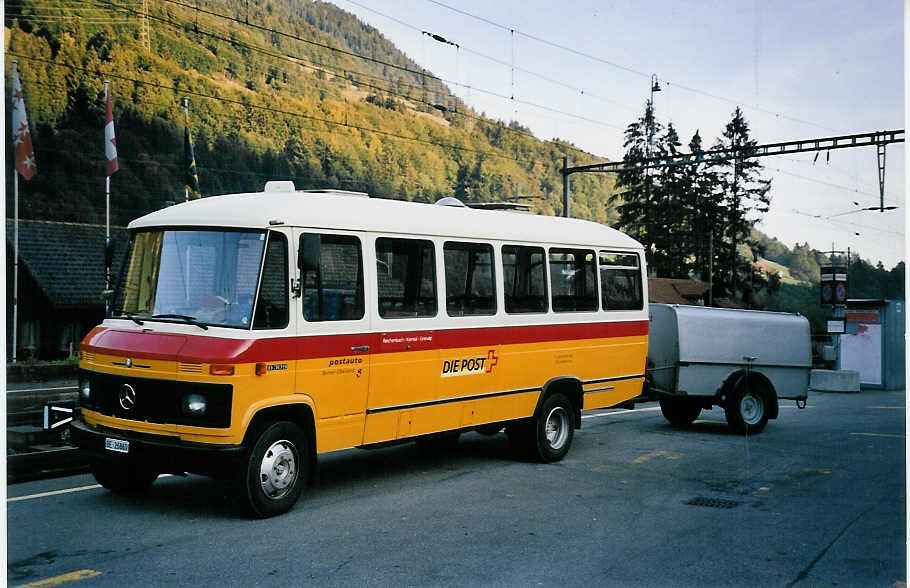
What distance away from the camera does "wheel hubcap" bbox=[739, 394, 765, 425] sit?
49.9 feet

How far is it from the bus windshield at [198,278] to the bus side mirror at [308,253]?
0.37m

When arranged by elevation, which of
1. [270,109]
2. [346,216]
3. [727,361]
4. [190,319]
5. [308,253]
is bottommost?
[727,361]

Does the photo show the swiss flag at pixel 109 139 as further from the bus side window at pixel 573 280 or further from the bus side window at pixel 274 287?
the bus side window at pixel 274 287

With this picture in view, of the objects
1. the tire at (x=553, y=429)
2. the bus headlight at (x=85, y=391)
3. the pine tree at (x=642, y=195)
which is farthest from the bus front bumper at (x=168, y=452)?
the pine tree at (x=642, y=195)

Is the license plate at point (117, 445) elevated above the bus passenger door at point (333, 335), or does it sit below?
below

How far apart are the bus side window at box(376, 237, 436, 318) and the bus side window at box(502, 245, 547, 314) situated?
1.39 meters

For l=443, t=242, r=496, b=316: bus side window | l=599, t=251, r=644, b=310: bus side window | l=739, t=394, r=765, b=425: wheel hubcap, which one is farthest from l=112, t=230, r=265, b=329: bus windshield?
l=739, t=394, r=765, b=425: wheel hubcap

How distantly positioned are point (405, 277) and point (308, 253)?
1.60 meters

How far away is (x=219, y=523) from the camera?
8219mm

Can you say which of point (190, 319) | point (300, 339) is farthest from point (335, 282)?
point (190, 319)

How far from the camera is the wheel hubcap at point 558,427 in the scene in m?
12.2

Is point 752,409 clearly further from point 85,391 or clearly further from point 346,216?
point 85,391

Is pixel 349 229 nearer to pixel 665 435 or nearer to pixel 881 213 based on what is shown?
pixel 665 435

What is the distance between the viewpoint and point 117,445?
8367 millimetres
